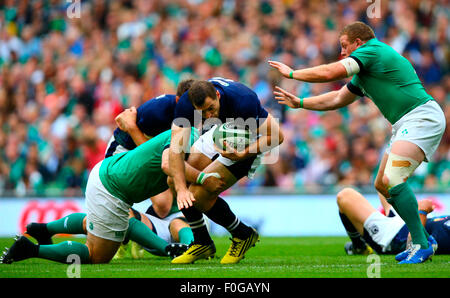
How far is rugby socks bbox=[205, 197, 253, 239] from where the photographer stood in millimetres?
6641

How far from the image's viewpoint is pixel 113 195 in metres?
6.14

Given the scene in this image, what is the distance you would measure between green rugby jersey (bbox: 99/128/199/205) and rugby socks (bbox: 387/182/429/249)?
6.23 feet

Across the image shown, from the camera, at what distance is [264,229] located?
12.6 meters

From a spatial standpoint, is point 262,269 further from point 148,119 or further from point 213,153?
point 148,119

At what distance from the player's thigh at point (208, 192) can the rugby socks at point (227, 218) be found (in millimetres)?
83

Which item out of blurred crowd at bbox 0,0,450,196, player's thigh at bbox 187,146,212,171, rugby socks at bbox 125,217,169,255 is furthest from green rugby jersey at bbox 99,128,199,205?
blurred crowd at bbox 0,0,450,196

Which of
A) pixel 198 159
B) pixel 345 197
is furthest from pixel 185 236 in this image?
pixel 345 197

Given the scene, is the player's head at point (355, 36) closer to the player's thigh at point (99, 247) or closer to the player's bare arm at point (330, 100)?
the player's bare arm at point (330, 100)

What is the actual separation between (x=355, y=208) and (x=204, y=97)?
7.43 ft

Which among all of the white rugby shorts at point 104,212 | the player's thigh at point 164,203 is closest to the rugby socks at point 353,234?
the player's thigh at point 164,203

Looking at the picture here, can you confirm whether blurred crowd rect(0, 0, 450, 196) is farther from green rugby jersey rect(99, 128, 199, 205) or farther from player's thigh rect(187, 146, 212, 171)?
green rugby jersey rect(99, 128, 199, 205)
